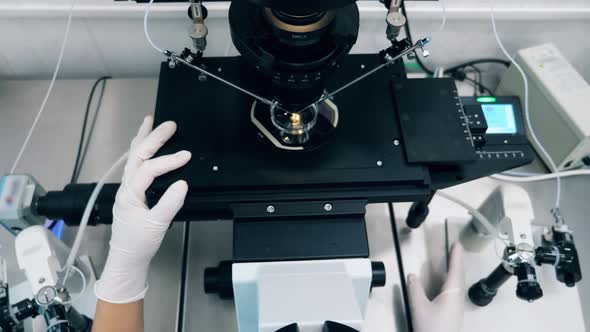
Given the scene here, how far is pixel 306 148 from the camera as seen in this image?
944mm

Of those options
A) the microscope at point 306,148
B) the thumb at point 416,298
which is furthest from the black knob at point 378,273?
the thumb at point 416,298

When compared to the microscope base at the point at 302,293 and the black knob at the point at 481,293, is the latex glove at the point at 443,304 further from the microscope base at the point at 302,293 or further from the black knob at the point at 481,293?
the microscope base at the point at 302,293

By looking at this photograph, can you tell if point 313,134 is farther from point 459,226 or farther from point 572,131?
point 572,131

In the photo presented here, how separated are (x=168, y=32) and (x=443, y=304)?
42.6 inches

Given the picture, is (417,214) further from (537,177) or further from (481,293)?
(537,177)

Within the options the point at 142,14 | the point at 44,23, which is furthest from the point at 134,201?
the point at 44,23

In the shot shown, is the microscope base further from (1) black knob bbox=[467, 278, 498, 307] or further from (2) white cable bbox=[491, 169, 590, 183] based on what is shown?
(2) white cable bbox=[491, 169, 590, 183]

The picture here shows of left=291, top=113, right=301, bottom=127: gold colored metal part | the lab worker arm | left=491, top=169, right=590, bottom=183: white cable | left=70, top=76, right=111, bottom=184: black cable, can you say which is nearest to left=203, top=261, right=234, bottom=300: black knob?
the lab worker arm

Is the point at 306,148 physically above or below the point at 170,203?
above

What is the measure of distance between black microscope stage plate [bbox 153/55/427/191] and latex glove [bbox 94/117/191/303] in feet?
0.09

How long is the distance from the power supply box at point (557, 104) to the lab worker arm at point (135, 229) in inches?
40.1

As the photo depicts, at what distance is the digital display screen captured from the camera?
3.67 ft

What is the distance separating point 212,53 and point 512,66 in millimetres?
933

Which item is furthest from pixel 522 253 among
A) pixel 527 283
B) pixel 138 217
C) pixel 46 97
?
pixel 46 97
